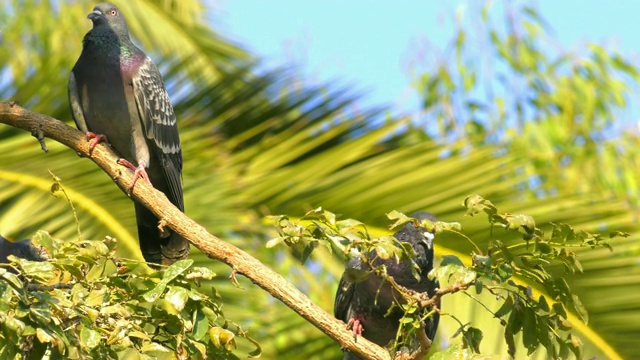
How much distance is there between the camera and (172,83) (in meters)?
7.07

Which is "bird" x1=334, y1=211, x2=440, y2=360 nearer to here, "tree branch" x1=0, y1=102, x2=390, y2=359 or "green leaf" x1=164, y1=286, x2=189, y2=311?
"tree branch" x1=0, y1=102, x2=390, y2=359

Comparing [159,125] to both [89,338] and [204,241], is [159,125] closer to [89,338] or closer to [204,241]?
[204,241]

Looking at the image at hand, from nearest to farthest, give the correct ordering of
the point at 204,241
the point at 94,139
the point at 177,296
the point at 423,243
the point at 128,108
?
the point at 177,296 → the point at 204,241 → the point at 94,139 → the point at 423,243 → the point at 128,108

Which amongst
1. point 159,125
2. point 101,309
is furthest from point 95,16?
point 101,309

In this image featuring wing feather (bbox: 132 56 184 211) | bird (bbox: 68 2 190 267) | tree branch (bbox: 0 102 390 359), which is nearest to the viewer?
tree branch (bbox: 0 102 390 359)

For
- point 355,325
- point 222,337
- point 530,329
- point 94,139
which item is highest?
point 94,139

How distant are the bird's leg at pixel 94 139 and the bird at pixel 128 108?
10 centimetres

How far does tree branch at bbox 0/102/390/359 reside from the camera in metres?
3.70

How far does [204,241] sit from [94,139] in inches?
45.2

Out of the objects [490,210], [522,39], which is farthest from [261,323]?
[522,39]

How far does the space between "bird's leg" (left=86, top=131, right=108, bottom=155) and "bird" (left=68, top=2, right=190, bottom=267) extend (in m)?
0.10

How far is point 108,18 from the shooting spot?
551cm

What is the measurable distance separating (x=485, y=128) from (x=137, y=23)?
3310 millimetres

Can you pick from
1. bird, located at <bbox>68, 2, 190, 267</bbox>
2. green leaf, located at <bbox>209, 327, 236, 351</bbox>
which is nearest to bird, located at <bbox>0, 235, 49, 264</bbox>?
bird, located at <bbox>68, 2, 190, 267</bbox>
